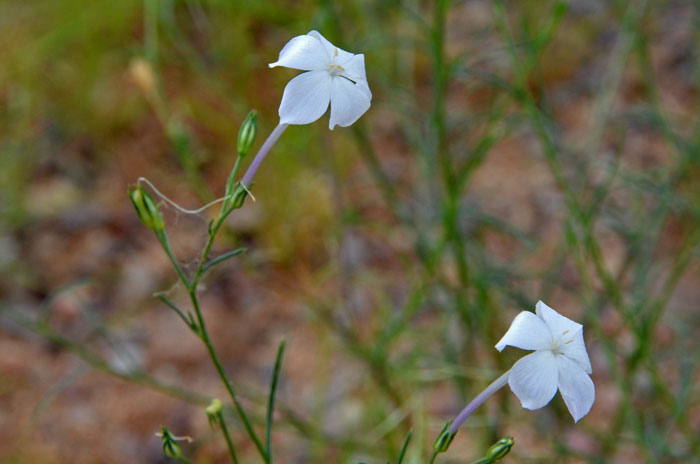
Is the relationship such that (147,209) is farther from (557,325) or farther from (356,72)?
(557,325)

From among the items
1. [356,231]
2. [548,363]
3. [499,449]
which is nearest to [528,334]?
[548,363]

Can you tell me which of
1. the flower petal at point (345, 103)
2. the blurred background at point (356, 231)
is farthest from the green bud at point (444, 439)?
the blurred background at point (356, 231)

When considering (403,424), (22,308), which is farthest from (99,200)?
(403,424)

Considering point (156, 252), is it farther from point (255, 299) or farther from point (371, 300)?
point (371, 300)

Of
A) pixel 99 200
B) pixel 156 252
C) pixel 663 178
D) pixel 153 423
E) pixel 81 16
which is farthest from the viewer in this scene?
pixel 81 16

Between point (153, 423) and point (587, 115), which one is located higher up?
point (587, 115)

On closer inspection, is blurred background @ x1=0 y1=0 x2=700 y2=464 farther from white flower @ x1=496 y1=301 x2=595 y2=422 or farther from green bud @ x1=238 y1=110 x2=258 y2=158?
white flower @ x1=496 y1=301 x2=595 y2=422
